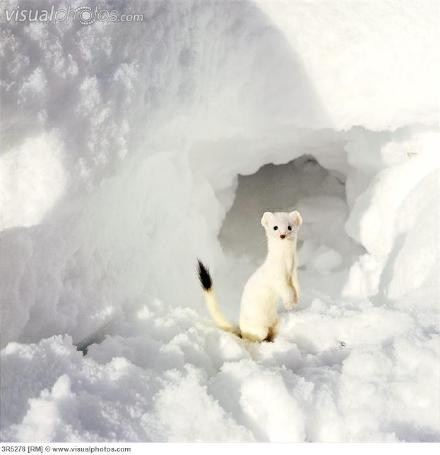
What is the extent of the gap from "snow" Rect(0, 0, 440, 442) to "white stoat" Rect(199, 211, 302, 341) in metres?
0.06

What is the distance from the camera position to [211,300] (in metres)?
1.18

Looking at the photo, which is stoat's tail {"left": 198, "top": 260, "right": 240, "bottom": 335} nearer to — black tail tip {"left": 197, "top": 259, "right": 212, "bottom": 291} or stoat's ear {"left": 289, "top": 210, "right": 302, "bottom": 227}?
black tail tip {"left": 197, "top": 259, "right": 212, "bottom": 291}

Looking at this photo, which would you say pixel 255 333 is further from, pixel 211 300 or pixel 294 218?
pixel 294 218

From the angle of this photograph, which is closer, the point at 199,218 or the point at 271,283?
the point at 271,283

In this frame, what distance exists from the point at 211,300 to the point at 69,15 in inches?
27.9

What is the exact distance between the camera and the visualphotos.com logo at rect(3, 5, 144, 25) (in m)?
0.87

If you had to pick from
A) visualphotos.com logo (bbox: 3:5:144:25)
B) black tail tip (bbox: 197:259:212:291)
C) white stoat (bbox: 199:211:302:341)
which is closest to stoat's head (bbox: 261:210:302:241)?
white stoat (bbox: 199:211:302:341)

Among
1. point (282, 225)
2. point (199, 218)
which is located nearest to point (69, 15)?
point (282, 225)

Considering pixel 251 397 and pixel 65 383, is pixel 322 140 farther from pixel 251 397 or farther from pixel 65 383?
pixel 65 383

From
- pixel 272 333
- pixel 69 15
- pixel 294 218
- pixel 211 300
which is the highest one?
pixel 69 15

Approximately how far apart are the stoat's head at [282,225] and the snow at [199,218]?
0.25 meters

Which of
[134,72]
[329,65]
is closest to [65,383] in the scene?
[134,72]

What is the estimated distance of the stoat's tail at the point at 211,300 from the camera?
116cm

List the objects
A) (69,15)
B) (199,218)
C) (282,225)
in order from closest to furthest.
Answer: (69,15) < (282,225) < (199,218)
